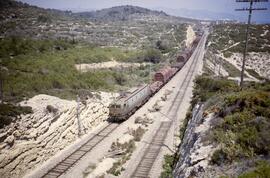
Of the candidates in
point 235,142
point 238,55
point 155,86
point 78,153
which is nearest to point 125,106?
point 78,153

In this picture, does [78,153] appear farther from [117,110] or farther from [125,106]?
[125,106]

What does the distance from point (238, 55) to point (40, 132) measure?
82.3 metres

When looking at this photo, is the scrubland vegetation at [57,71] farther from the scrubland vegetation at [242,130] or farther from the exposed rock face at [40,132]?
the scrubland vegetation at [242,130]

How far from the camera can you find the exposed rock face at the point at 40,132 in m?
21.3

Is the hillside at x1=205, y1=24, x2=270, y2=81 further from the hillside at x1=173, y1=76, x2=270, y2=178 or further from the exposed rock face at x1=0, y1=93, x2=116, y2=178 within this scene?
the hillside at x1=173, y1=76, x2=270, y2=178

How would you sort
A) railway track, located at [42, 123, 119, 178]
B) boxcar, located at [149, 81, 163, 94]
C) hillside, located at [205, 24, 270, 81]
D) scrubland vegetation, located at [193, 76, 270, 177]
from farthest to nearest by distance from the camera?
1. hillside, located at [205, 24, 270, 81]
2. boxcar, located at [149, 81, 163, 94]
3. railway track, located at [42, 123, 119, 178]
4. scrubland vegetation, located at [193, 76, 270, 177]

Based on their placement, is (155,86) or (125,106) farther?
(155,86)

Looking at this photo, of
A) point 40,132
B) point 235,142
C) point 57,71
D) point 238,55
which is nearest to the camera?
point 235,142

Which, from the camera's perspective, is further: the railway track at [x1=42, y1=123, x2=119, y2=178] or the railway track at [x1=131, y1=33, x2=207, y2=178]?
the railway track at [x1=131, y1=33, x2=207, y2=178]

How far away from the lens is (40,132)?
952 inches

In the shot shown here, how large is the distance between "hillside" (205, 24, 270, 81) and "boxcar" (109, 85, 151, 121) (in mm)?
34669

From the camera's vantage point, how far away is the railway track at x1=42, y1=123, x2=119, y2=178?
22266 mm

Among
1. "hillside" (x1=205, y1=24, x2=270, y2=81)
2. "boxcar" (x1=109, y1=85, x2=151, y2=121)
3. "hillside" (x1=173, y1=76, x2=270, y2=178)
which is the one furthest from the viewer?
"hillside" (x1=205, y1=24, x2=270, y2=81)

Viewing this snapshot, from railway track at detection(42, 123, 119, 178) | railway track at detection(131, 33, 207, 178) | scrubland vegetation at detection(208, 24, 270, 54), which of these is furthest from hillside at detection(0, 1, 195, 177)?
scrubland vegetation at detection(208, 24, 270, 54)
